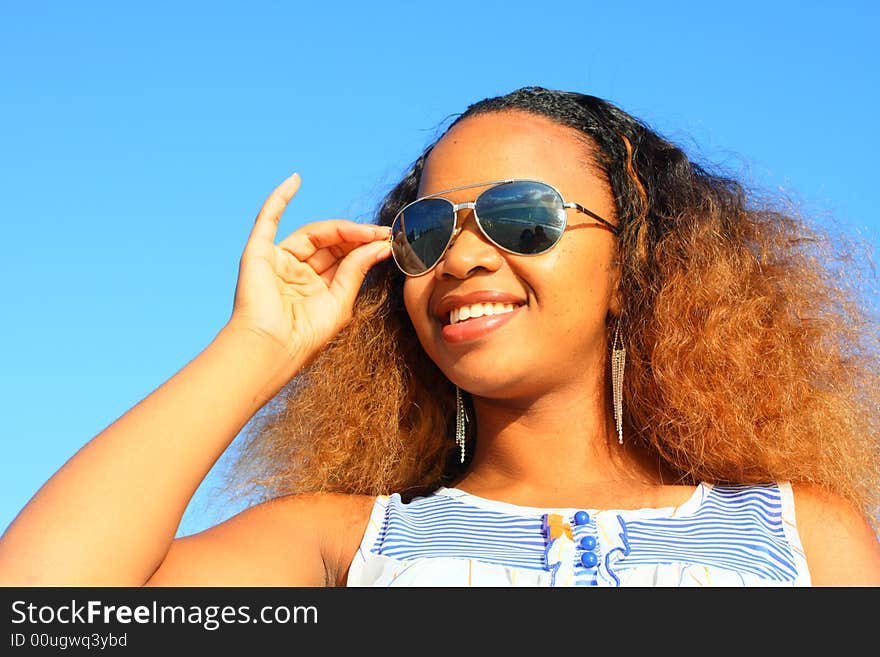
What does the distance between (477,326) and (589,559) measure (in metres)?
0.86

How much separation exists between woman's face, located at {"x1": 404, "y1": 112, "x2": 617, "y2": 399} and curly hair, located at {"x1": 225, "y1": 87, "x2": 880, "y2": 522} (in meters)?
0.14

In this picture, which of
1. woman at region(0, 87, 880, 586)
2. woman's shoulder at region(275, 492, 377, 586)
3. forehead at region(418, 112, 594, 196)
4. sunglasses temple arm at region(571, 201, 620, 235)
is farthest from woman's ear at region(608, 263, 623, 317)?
woman's shoulder at region(275, 492, 377, 586)

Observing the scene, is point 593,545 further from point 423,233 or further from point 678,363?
point 423,233

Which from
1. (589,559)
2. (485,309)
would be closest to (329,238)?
(485,309)

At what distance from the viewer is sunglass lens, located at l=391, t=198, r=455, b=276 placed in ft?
12.5

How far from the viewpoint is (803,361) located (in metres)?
3.95

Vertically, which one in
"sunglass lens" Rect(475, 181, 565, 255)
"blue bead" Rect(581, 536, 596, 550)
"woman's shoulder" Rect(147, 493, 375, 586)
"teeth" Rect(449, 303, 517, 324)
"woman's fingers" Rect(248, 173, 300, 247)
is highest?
"woman's fingers" Rect(248, 173, 300, 247)

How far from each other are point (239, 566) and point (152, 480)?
0.55m

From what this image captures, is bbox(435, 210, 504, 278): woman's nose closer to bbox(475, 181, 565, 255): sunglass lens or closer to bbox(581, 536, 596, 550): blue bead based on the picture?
Result: bbox(475, 181, 565, 255): sunglass lens

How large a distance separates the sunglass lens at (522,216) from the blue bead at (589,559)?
3.36ft

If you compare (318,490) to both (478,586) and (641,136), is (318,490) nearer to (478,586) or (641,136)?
(478,586)

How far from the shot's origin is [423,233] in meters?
3.88

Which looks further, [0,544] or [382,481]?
[382,481]
